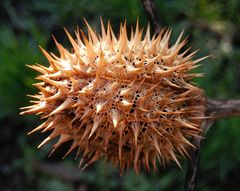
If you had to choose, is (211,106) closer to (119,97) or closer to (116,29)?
(119,97)

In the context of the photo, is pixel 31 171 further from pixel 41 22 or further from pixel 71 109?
pixel 71 109

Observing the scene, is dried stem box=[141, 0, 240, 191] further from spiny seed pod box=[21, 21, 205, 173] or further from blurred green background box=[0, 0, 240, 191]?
blurred green background box=[0, 0, 240, 191]

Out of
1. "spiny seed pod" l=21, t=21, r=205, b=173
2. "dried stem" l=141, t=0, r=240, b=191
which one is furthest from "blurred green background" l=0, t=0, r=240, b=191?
"spiny seed pod" l=21, t=21, r=205, b=173

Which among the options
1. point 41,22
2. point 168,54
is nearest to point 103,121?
point 168,54

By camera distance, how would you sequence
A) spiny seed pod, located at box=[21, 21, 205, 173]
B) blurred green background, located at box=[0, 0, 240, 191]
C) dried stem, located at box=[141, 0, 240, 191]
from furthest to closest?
1. blurred green background, located at box=[0, 0, 240, 191]
2. dried stem, located at box=[141, 0, 240, 191]
3. spiny seed pod, located at box=[21, 21, 205, 173]

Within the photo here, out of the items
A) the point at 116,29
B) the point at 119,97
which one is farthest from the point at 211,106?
the point at 116,29

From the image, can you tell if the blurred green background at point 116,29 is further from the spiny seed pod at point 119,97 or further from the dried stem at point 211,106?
the spiny seed pod at point 119,97

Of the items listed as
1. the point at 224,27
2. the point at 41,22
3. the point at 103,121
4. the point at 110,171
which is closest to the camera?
the point at 103,121
